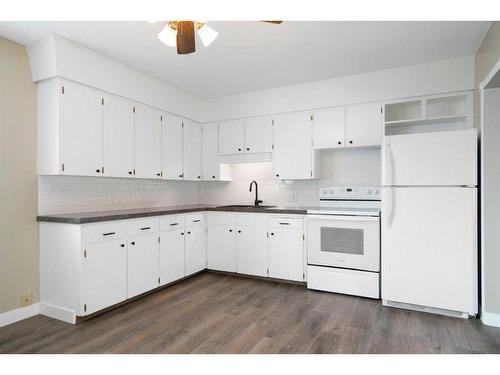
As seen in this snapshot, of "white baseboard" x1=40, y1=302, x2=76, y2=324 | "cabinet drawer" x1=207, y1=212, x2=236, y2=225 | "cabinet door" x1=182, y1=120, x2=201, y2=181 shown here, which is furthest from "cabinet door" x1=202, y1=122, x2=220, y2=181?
"white baseboard" x1=40, y1=302, x2=76, y2=324

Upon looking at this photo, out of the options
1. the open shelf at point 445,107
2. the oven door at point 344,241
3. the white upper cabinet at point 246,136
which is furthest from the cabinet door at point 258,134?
the open shelf at point 445,107

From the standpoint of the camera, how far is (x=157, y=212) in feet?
11.0

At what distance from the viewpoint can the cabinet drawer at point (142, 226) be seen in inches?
120

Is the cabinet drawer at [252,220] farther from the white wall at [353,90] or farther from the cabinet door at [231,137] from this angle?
the white wall at [353,90]

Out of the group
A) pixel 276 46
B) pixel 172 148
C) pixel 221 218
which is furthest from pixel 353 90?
pixel 172 148

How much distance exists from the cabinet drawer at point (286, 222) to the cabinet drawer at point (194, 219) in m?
0.97

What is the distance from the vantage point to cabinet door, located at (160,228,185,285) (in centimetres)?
344

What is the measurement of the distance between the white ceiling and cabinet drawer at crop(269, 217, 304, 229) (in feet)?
5.62

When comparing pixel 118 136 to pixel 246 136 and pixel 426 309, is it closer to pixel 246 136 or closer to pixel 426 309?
pixel 246 136

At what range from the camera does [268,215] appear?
3.76m

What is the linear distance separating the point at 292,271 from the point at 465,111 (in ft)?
8.38

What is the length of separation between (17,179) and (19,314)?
3.91 feet
